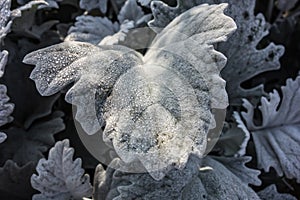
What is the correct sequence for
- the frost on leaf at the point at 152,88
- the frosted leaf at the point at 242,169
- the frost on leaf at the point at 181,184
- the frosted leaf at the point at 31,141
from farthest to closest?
the frosted leaf at the point at 31,141
the frosted leaf at the point at 242,169
the frost on leaf at the point at 181,184
the frost on leaf at the point at 152,88

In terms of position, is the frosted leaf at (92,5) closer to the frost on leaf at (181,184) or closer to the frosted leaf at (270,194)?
the frost on leaf at (181,184)

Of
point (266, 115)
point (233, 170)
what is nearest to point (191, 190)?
point (233, 170)

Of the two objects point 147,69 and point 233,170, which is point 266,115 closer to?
point 233,170

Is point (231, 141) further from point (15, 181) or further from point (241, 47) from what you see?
point (15, 181)

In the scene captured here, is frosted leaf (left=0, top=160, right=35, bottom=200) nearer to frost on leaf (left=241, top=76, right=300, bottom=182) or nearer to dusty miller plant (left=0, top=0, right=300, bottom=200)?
dusty miller plant (left=0, top=0, right=300, bottom=200)

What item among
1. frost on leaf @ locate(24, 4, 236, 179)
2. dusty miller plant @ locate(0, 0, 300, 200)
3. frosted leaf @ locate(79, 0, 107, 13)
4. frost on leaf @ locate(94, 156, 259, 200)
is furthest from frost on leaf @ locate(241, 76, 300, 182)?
frosted leaf @ locate(79, 0, 107, 13)

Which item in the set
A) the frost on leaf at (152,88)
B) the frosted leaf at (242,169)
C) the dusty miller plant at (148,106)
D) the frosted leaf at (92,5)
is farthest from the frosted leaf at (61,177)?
the frosted leaf at (92,5)

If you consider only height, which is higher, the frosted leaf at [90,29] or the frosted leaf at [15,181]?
the frosted leaf at [90,29]
